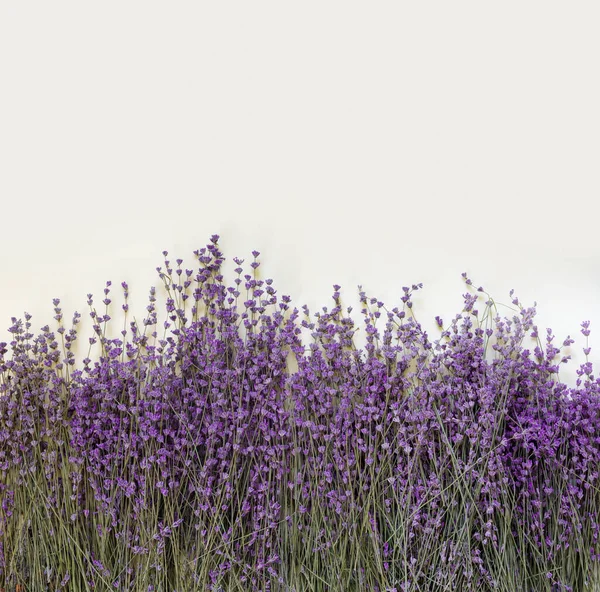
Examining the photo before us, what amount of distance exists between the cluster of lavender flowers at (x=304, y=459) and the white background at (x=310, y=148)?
0.60 feet

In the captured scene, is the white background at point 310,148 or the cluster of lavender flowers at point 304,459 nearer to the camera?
the cluster of lavender flowers at point 304,459

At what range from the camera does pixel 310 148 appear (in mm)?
2350

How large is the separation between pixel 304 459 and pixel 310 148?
1.22m

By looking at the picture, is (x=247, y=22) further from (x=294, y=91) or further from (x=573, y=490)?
(x=573, y=490)

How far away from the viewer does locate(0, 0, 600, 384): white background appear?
2207 millimetres

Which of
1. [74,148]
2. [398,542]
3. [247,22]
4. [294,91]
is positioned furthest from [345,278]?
[74,148]

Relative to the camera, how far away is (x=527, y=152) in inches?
87.3

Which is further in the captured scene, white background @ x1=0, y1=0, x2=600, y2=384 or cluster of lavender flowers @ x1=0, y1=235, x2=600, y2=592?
white background @ x1=0, y1=0, x2=600, y2=384

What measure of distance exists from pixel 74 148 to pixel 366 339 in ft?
5.07

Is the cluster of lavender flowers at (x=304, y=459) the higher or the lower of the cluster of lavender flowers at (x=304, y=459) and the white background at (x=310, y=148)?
the lower

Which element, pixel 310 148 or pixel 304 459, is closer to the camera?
pixel 304 459

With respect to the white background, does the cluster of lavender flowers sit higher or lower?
lower

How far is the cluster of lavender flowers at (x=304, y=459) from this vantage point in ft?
6.22

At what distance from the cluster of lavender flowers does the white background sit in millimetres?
184
